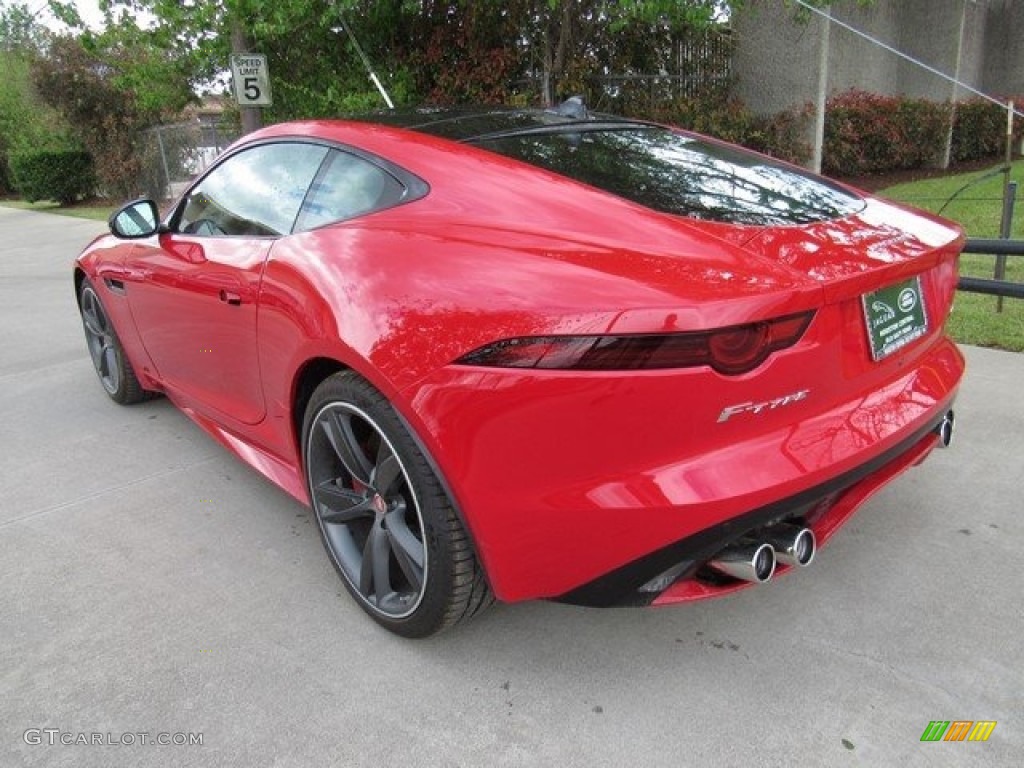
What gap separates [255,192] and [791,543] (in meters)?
2.20

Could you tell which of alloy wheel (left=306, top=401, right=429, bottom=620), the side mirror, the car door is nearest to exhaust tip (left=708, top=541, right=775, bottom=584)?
alloy wheel (left=306, top=401, right=429, bottom=620)

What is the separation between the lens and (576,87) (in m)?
9.70

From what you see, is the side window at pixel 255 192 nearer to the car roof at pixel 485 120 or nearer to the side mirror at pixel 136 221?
the side mirror at pixel 136 221

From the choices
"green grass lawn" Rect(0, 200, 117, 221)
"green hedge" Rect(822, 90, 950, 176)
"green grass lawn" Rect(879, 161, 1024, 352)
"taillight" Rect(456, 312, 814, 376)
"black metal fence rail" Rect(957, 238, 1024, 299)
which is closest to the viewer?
"taillight" Rect(456, 312, 814, 376)

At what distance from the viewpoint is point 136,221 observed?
3.50 metres

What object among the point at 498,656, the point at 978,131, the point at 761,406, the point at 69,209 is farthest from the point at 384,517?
the point at 69,209

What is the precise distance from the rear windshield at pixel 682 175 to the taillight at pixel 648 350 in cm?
48

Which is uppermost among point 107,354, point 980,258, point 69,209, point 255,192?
point 255,192

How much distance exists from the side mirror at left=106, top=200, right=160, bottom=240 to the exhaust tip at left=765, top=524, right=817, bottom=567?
9.09ft

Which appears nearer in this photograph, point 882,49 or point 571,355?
point 571,355

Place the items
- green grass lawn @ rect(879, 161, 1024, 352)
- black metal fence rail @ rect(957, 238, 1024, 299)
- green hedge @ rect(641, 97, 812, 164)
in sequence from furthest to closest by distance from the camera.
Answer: green hedge @ rect(641, 97, 812, 164) < green grass lawn @ rect(879, 161, 1024, 352) < black metal fence rail @ rect(957, 238, 1024, 299)

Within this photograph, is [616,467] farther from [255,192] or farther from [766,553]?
[255,192]

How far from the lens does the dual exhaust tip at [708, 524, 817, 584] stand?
75.0 inches

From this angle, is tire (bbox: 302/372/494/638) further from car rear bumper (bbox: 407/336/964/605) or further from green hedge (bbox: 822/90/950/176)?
green hedge (bbox: 822/90/950/176)
